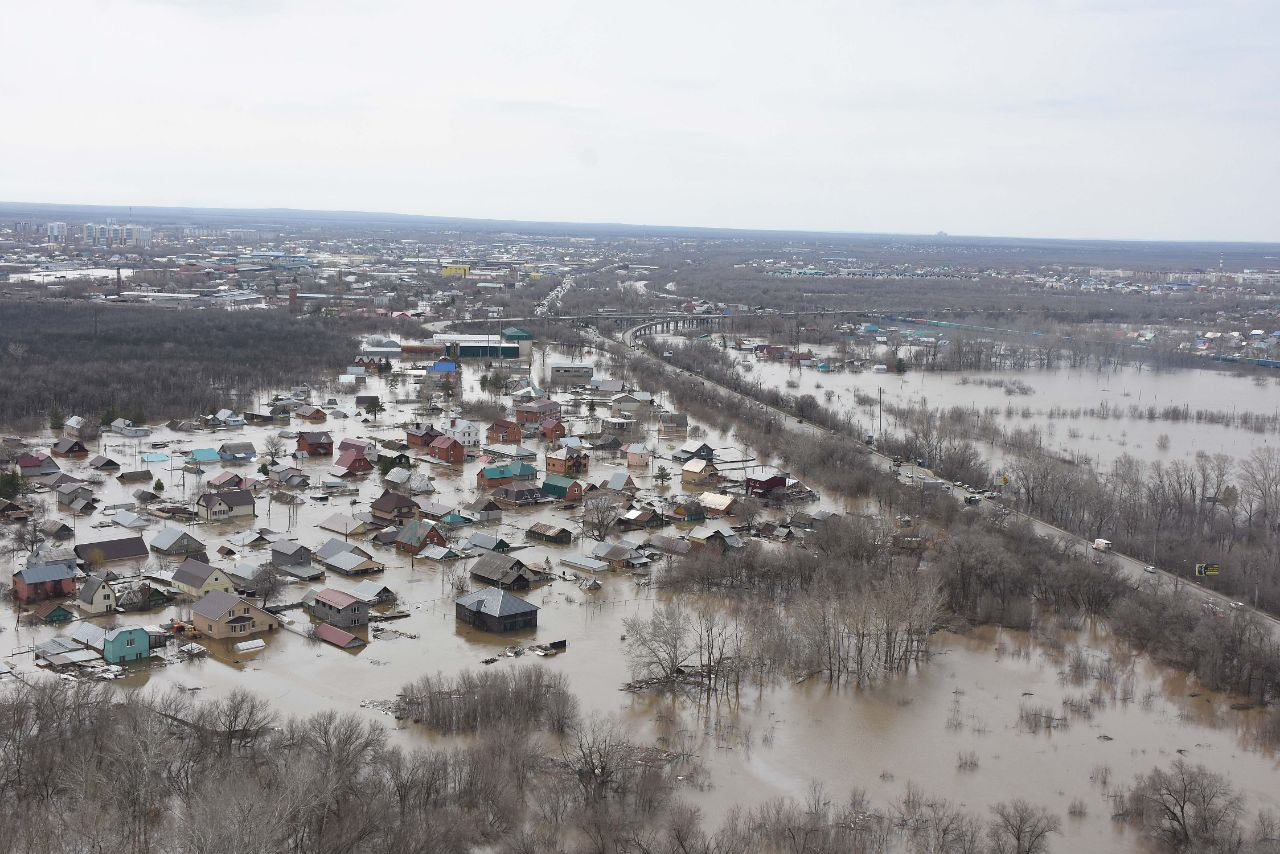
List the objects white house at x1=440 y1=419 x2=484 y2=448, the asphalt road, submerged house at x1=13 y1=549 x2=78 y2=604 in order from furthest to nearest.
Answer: white house at x1=440 y1=419 x2=484 y2=448
the asphalt road
submerged house at x1=13 y1=549 x2=78 y2=604

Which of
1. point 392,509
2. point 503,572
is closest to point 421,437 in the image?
point 392,509

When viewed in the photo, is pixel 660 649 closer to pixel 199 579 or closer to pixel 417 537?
pixel 417 537

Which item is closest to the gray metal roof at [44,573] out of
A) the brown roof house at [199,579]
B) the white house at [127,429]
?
the brown roof house at [199,579]

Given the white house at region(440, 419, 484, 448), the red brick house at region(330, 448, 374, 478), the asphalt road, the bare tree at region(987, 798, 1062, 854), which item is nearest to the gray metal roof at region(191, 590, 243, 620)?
the red brick house at region(330, 448, 374, 478)

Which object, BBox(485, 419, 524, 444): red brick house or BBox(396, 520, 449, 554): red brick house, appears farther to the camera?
BBox(485, 419, 524, 444): red brick house

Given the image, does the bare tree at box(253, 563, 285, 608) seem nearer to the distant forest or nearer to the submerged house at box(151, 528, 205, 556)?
the submerged house at box(151, 528, 205, 556)

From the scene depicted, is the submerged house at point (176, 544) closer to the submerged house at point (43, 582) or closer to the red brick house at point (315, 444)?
the submerged house at point (43, 582)
